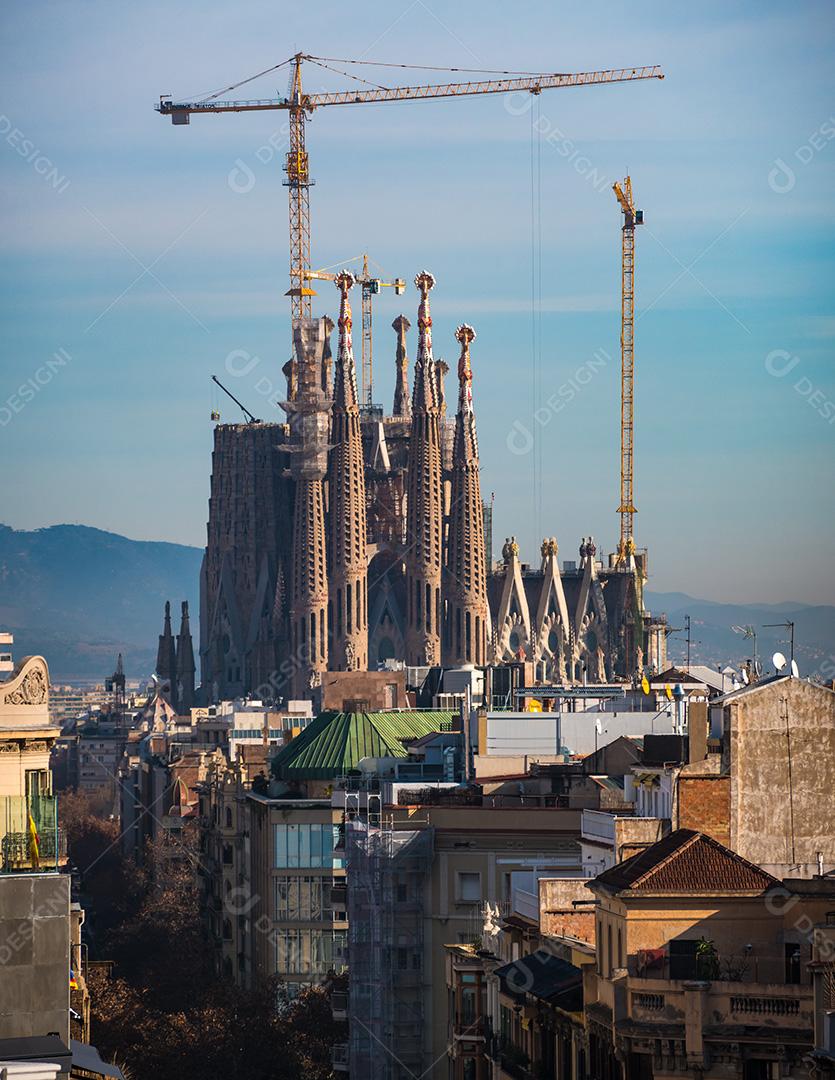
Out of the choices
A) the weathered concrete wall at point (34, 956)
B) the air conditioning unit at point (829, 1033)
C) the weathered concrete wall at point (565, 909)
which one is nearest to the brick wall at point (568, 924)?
the weathered concrete wall at point (565, 909)

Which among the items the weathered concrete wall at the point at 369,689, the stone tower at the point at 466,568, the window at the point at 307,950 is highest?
the stone tower at the point at 466,568

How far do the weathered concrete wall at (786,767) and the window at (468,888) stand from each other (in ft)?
48.1

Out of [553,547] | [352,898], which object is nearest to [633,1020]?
[352,898]

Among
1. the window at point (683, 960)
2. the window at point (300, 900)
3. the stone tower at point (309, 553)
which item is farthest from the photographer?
the stone tower at point (309, 553)

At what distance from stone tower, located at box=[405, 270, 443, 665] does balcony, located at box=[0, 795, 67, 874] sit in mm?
147585

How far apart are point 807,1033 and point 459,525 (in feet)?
503

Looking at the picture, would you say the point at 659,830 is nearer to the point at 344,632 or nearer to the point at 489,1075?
the point at 489,1075

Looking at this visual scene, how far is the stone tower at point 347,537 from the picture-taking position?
176125 mm

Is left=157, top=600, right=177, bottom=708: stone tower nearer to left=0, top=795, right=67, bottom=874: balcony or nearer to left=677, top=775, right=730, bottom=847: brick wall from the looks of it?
left=677, top=775, right=730, bottom=847: brick wall

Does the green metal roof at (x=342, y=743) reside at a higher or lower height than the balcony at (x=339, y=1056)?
higher

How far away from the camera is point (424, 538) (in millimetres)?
178375

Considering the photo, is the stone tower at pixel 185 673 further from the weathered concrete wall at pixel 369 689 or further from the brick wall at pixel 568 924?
the brick wall at pixel 568 924

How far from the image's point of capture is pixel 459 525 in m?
180

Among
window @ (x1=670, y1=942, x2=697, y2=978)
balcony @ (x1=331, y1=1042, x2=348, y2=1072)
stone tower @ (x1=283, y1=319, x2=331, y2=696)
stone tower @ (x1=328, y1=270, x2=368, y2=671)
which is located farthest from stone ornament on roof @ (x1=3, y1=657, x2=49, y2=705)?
stone tower @ (x1=328, y1=270, x2=368, y2=671)
